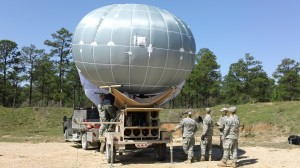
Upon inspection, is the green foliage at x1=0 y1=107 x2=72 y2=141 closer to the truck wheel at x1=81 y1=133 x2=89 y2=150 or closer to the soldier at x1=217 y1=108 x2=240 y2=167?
the truck wheel at x1=81 y1=133 x2=89 y2=150

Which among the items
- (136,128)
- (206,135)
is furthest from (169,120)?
(136,128)

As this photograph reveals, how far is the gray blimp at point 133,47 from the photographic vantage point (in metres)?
12.8

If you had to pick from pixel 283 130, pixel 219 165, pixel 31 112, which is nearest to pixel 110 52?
pixel 219 165

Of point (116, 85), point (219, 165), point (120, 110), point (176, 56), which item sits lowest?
point (219, 165)

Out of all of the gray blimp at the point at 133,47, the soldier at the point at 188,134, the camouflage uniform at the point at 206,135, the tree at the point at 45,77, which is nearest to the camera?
the gray blimp at the point at 133,47

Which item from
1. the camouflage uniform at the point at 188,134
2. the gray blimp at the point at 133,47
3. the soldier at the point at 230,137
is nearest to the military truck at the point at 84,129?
the gray blimp at the point at 133,47

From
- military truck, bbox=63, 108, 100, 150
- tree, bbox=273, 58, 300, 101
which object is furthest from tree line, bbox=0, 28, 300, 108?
military truck, bbox=63, 108, 100, 150

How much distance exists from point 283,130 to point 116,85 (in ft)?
58.1

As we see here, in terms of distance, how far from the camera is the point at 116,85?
1351cm

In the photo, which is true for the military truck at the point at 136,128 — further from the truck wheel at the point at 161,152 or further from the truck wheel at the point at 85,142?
the truck wheel at the point at 85,142

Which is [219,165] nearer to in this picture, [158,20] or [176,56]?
[176,56]

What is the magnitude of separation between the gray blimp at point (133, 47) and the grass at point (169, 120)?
13.9 meters

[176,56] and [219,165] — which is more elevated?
[176,56]

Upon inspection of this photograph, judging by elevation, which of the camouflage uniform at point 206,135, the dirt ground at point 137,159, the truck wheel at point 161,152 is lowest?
the dirt ground at point 137,159
